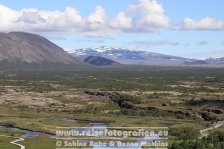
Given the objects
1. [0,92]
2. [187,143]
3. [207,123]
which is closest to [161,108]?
[207,123]

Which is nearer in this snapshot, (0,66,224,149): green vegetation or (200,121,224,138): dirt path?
(200,121,224,138): dirt path

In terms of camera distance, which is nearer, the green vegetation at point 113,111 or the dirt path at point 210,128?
the dirt path at point 210,128

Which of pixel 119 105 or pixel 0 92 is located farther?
pixel 0 92

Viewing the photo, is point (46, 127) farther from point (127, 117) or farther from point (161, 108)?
point (161, 108)

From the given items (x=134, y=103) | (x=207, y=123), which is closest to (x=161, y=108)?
(x=134, y=103)

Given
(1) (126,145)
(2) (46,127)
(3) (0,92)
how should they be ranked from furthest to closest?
(3) (0,92) < (2) (46,127) < (1) (126,145)

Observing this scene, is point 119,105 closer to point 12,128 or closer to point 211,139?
point 12,128

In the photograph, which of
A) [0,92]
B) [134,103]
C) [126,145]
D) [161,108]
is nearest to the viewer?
[126,145]

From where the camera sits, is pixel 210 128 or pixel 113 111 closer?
pixel 210 128

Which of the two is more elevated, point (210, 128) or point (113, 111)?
point (113, 111)
